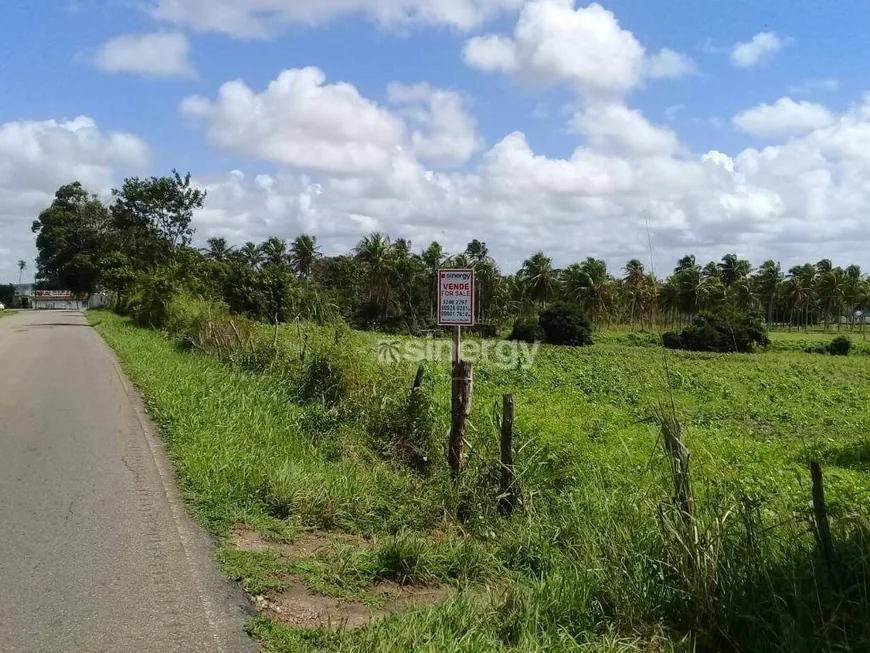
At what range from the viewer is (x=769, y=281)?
75.3 m

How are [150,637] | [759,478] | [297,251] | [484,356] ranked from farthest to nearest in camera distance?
[297,251] < [484,356] < [759,478] < [150,637]

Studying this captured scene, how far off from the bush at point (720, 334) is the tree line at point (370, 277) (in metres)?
3.13

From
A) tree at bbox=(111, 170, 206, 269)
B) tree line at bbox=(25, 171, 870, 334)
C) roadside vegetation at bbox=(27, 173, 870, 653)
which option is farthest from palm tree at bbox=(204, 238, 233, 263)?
roadside vegetation at bbox=(27, 173, 870, 653)

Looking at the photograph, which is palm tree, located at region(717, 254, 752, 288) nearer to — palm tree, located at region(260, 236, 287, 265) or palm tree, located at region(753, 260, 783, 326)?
palm tree, located at region(753, 260, 783, 326)

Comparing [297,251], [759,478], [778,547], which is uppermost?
[297,251]

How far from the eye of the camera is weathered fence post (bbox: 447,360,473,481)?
682cm

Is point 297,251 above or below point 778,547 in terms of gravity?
above

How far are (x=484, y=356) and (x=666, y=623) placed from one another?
85.8 ft

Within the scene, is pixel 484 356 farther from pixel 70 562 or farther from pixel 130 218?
pixel 130 218

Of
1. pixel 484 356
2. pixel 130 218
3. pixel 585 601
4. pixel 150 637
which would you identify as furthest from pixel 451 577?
pixel 130 218

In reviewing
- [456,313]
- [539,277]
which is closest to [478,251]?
[539,277]

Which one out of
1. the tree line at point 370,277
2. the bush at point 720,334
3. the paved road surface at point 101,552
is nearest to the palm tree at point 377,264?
the tree line at point 370,277

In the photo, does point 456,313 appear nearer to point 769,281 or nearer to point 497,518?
point 497,518

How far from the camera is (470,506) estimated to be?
21.3ft
